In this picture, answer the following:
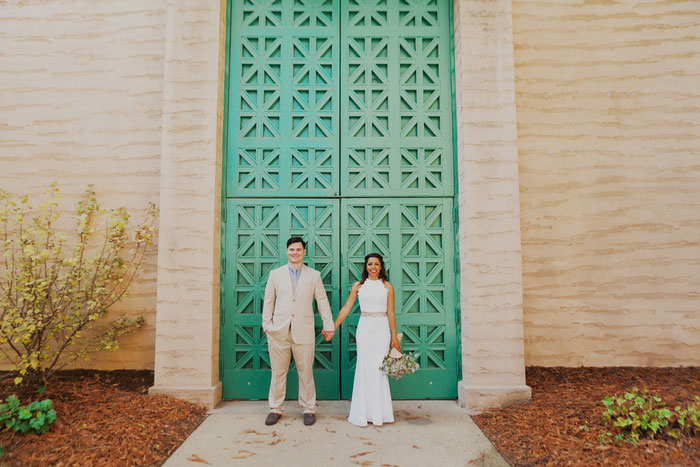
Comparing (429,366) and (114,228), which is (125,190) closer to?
(114,228)

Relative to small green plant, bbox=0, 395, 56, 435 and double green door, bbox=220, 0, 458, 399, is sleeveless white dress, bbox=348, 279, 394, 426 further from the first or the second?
small green plant, bbox=0, 395, 56, 435

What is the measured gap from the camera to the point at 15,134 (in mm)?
6078

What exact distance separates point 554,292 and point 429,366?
7.07 ft

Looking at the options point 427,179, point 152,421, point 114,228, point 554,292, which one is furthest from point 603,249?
point 114,228

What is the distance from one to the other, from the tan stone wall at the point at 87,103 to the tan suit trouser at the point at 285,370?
2.21 metres

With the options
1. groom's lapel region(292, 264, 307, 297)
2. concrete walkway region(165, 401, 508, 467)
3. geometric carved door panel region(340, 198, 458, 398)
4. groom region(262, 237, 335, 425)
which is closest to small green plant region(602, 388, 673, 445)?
concrete walkway region(165, 401, 508, 467)

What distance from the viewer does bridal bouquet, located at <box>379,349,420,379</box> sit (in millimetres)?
4559

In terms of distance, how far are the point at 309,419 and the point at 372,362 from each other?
0.94 meters

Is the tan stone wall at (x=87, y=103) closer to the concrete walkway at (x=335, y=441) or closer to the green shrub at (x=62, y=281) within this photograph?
the green shrub at (x=62, y=281)

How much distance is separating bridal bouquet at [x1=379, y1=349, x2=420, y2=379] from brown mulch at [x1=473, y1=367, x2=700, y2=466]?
3.26ft

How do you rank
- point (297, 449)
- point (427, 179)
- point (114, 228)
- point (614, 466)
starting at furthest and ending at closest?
point (427, 179) → point (114, 228) → point (297, 449) → point (614, 466)

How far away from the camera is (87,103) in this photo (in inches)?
240

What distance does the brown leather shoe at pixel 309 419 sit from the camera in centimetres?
461

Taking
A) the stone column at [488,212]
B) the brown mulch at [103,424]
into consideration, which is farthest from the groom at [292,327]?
the stone column at [488,212]
